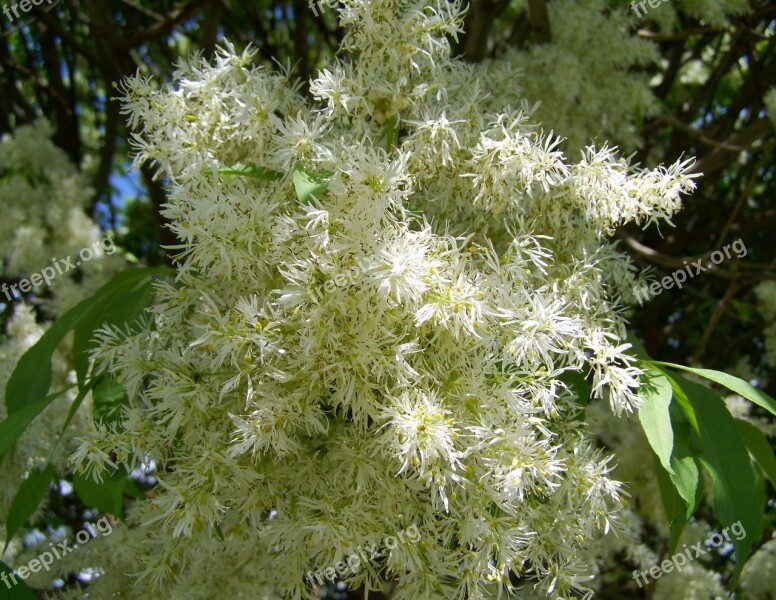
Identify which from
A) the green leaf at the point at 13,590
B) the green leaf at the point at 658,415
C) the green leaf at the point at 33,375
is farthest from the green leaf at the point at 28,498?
the green leaf at the point at 658,415

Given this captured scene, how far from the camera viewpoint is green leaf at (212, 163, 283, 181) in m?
1.38

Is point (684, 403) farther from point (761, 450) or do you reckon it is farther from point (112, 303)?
point (112, 303)

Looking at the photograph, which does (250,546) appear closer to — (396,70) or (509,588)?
(509,588)

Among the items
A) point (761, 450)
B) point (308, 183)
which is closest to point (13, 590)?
point (308, 183)

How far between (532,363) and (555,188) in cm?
40

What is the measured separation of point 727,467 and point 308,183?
34.3 inches

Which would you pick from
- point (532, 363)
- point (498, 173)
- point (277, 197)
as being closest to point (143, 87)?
point (277, 197)

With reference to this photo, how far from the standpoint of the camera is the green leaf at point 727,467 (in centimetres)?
133

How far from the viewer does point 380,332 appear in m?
1.18

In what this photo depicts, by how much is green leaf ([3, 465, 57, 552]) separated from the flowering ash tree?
0.91 feet

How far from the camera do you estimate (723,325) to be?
11.7ft

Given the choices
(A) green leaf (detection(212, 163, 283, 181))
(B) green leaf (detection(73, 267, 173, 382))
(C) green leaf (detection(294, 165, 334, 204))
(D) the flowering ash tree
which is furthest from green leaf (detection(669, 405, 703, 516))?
(B) green leaf (detection(73, 267, 173, 382))

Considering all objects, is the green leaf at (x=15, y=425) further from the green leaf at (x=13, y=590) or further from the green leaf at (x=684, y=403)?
the green leaf at (x=684, y=403)

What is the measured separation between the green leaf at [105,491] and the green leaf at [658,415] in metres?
0.91
